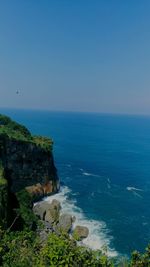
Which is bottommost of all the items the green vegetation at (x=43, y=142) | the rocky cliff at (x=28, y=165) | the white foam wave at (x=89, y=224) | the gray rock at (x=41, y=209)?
the white foam wave at (x=89, y=224)

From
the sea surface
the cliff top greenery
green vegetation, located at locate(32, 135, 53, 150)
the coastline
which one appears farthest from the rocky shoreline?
the cliff top greenery

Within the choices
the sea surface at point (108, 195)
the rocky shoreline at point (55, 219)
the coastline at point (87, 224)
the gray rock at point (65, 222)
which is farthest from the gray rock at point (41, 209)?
the sea surface at point (108, 195)

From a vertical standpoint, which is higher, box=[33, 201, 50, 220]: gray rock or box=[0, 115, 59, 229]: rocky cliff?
box=[0, 115, 59, 229]: rocky cliff

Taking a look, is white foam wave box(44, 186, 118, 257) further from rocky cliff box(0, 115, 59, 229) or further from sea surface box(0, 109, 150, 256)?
rocky cliff box(0, 115, 59, 229)

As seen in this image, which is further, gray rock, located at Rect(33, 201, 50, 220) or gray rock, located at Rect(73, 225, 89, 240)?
gray rock, located at Rect(33, 201, 50, 220)

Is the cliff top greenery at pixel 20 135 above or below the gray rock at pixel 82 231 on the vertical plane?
above

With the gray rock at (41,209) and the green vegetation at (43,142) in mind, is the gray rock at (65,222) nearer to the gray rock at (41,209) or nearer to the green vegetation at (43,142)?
the gray rock at (41,209)

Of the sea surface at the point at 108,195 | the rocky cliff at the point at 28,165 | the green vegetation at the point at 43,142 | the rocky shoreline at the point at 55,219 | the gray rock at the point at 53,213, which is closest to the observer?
the rocky shoreline at the point at 55,219
